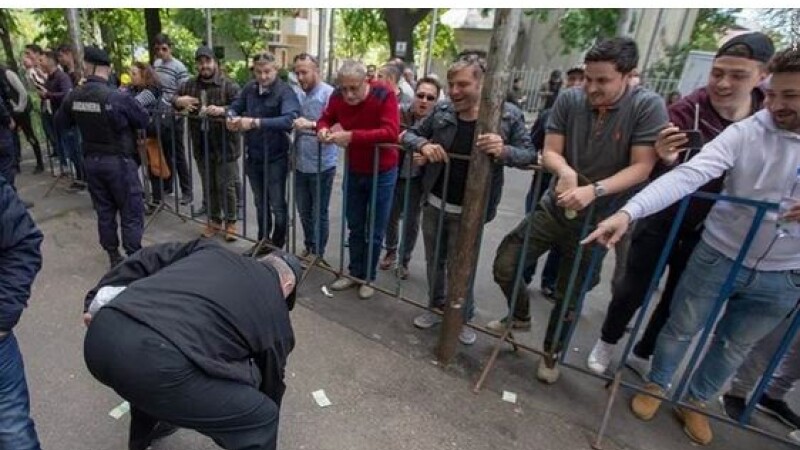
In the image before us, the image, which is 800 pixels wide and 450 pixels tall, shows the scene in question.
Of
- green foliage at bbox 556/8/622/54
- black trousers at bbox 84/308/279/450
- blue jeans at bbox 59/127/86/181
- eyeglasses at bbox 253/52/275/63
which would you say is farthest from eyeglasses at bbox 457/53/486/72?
green foliage at bbox 556/8/622/54

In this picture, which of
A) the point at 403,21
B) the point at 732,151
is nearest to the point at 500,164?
the point at 732,151

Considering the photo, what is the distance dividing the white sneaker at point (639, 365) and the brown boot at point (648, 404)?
0.31 meters

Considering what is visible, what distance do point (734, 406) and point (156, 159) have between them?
5.54m

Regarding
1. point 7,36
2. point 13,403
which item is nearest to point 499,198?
point 13,403

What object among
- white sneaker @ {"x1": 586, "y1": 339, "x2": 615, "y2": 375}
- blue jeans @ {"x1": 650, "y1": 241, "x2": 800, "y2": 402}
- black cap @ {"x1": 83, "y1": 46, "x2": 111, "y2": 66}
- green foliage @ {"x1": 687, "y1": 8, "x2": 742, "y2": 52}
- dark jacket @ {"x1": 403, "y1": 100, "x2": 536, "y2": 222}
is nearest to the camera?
blue jeans @ {"x1": 650, "y1": 241, "x2": 800, "y2": 402}

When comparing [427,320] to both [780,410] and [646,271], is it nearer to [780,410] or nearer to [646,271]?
[646,271]

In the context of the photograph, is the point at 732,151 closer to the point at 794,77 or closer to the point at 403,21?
the point at 794,77

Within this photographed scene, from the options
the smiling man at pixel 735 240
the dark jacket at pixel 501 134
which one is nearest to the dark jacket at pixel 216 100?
the dark jacket at pixel 501 134

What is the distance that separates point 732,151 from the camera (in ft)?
7.01

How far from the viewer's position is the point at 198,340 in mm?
1608

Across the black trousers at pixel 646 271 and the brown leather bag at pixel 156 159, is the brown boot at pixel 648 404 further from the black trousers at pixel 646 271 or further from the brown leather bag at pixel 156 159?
the brown leather bag at pixel 156 159

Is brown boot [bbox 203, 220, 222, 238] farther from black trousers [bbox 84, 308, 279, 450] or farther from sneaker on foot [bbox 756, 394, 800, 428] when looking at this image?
sneaker on foot [bbox 756, 394, 800, 428]

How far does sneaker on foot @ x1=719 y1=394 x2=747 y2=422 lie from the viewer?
2.72 m

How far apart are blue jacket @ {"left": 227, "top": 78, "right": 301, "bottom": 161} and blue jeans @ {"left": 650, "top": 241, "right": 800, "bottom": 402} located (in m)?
3.10
